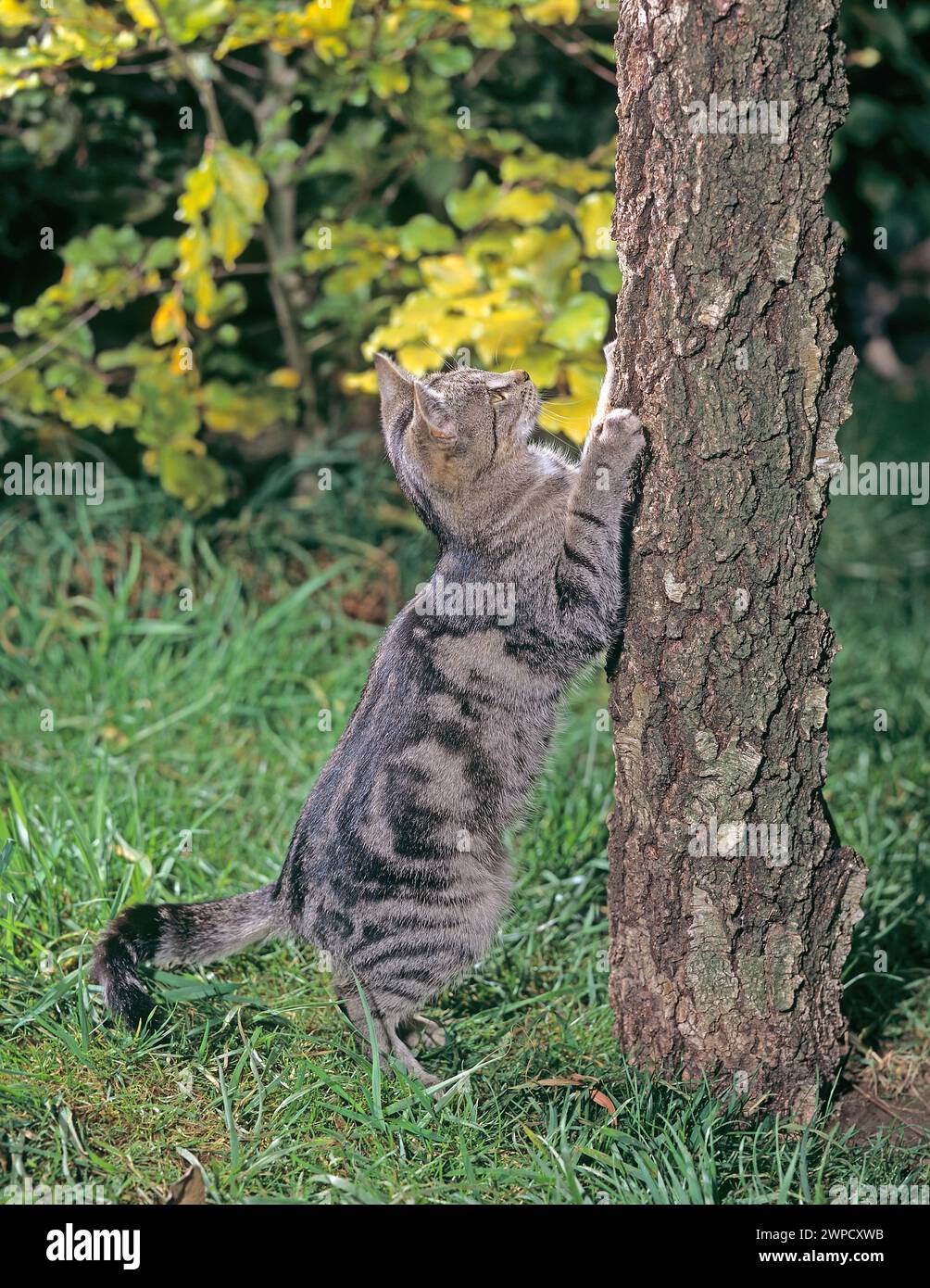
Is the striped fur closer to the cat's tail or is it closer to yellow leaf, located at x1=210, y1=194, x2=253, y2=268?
the cat's tail

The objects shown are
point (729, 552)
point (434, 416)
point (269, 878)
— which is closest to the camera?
point (729, 552)

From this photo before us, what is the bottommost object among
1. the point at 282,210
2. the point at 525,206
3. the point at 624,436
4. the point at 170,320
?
Result: the point at 624,436

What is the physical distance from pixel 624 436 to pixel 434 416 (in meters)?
0.46

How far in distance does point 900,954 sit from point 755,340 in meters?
1.70

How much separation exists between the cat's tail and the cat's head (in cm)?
104

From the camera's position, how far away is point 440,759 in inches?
107

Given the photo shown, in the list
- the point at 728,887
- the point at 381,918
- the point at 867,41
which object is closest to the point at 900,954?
the point at 728,887

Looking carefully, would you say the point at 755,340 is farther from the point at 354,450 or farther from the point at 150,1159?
the point at 354,450

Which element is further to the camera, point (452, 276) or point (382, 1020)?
point (452, 276)

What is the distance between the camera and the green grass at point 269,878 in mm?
2355

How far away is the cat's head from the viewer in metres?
2.72

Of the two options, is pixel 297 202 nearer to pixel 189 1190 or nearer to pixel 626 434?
pixel 626 434

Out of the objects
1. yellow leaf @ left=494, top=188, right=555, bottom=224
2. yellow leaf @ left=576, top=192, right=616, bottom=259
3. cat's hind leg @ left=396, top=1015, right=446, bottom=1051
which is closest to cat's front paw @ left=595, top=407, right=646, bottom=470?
cat's hind leg @ left=396, top=1015, right=446, bottom=1051

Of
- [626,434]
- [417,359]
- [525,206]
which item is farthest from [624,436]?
[525,206]
